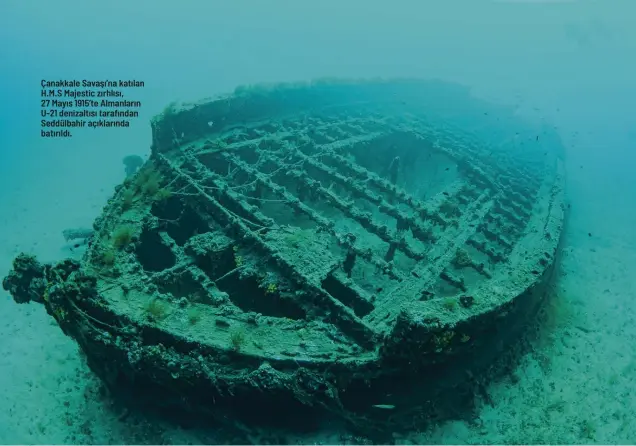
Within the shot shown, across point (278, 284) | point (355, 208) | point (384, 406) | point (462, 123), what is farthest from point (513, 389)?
point (462, 123)

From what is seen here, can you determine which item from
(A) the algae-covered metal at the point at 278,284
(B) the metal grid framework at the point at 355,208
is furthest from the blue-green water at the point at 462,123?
(B) the metal grid framework at the point at 355,208

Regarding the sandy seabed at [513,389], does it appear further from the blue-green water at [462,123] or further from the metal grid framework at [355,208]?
the metal grid framework at [355,208]

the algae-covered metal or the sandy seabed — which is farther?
the sandy seabed

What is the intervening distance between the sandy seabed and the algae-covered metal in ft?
2.71

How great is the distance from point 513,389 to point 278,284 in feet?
13.9

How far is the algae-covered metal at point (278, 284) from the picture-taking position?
4285mm

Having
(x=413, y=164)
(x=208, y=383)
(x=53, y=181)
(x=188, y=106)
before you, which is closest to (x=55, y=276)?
(x=208, y=383)

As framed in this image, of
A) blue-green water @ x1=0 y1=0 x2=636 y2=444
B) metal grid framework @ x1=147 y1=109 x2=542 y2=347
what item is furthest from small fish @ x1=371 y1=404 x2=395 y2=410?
metal grid framework @ x1=147 y1=109 x2=542 y2=347

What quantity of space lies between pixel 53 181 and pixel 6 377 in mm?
14410

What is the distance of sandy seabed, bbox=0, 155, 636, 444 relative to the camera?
17.2 ft

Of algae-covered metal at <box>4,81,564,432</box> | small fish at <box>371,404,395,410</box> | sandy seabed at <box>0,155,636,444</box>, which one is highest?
algae-covered metal at <box>4,81,564,432</box>

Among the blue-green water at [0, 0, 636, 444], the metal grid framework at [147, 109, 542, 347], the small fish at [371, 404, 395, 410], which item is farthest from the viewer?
the blue-green water at [0, 0, 636, 444]

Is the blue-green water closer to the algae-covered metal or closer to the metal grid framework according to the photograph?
the algae-covered metal

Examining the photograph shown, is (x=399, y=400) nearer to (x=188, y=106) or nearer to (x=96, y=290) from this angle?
(x=96, y=290)
